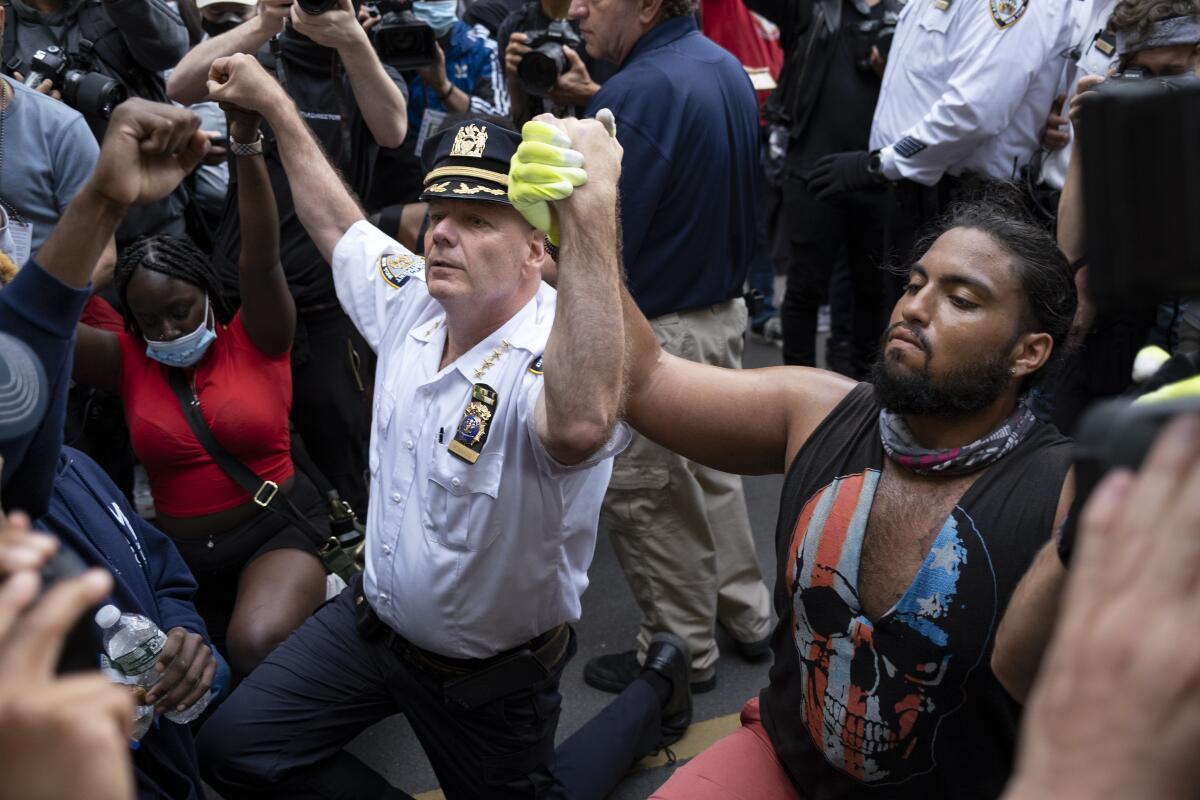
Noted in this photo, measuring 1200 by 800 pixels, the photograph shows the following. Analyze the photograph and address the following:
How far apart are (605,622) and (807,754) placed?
6.30ft

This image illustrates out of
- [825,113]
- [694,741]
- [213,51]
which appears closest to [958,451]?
[694,741]

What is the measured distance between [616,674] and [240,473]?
4.37 ft

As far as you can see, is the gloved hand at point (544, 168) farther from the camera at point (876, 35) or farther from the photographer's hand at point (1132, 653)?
the camera at point (876, 35)

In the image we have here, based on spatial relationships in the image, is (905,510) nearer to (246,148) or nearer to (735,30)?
(246,148)

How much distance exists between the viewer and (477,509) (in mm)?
2543

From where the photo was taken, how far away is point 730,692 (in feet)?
12.5

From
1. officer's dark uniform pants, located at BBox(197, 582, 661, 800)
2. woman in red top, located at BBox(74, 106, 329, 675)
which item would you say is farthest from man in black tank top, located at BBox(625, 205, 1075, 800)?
woman in red top, located at BBox(74, 106, 329, 675)

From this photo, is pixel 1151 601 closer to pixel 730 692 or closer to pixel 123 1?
pixel 730 692

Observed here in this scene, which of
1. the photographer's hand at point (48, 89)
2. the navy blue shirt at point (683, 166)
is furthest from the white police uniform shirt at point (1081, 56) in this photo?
the photographer's hand at point (48, 89)

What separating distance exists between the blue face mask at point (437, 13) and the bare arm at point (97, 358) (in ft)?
6.10

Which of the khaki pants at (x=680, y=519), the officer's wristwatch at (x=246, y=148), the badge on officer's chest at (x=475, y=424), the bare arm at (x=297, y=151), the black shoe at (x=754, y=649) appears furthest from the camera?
the black shoe at (x=754, y=649)

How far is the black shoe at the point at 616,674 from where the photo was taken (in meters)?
3.80

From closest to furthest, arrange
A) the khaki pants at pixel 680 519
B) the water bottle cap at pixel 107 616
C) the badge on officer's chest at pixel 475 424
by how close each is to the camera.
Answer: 1. the water bottle cap at pixel 107 616
2. the badge on officer's chest at pixel 475 424
3. the khaki pants at pixel 680 519

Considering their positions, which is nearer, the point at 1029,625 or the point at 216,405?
the point at 1029,625
